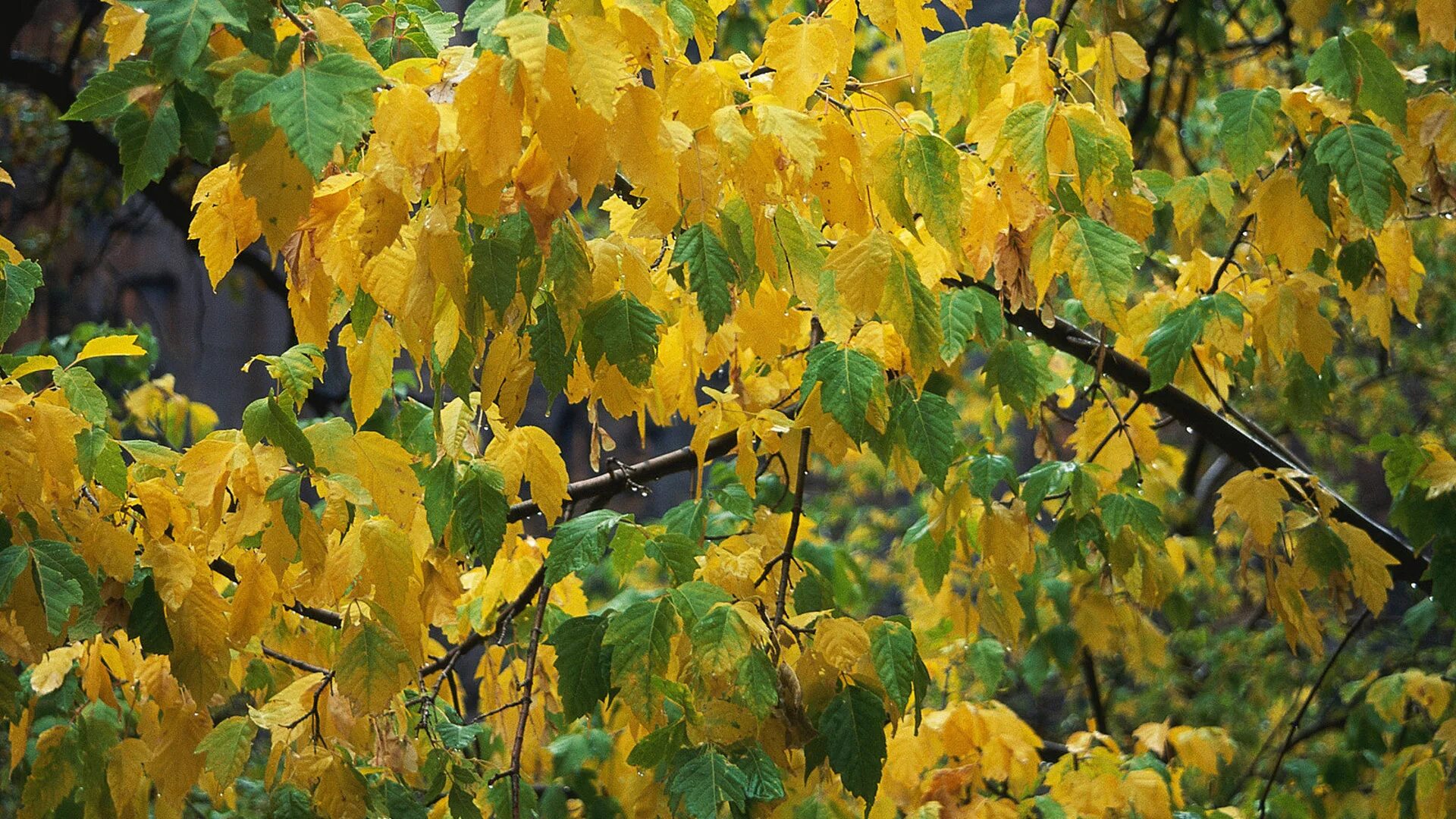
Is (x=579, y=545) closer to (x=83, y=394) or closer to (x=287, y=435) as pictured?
(x=287, y=435)

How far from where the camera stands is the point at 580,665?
1231 millimetres

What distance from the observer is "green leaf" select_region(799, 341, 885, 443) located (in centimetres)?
120

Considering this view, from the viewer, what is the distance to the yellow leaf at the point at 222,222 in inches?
39.4

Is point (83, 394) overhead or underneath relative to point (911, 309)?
→ underneath

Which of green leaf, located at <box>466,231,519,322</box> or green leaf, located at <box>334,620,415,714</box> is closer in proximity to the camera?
green leaf, located at <box>466,231,519,322</box>

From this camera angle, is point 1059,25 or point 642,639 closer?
point 642,639

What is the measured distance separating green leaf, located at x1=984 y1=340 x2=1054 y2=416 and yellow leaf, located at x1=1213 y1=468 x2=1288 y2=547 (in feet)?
0.91

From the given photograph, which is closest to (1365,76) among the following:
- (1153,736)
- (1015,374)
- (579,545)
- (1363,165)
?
(1363,165)

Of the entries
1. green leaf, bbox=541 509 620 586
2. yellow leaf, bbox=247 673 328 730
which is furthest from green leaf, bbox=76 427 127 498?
green leaf, bbox=541 509 620 586

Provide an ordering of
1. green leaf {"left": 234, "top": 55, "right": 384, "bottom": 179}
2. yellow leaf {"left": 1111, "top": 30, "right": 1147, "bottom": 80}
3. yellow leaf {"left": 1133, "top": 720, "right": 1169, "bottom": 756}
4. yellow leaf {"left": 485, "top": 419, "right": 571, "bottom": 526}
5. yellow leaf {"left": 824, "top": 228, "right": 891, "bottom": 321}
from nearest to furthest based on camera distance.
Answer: green leaf {"left": 234, "top": 55, "right": 384, "bottom": 179}
yellow leaf {"left": 824, "top": 228, "right": 891, "bottom": 321}
yellow leaf {"left": 485, "top": 419, "right": 571, "bottom": 526}
yellow leaf {"left": 1111, "top": 30, "right": 1147, "bottom": 80}
yellow leaf {"left": 1133, "top": 720, "right": 1169, "bottom": 756}

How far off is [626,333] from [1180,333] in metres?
0.88

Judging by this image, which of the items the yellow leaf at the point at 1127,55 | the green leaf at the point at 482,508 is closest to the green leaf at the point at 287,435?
the green leaf at the point at 482,508

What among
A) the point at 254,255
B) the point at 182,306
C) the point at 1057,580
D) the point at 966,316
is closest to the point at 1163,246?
the point at 1057,580

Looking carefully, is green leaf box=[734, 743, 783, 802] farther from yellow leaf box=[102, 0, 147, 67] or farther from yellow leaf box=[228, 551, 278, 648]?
yellow leaf box=[102, 0, 147, 67]
